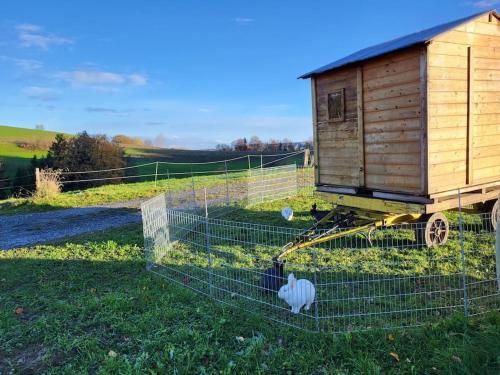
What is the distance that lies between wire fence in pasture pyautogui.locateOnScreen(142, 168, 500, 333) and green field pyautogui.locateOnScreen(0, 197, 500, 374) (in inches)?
12.4

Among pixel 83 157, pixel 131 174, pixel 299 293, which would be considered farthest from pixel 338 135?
pixel 131 174

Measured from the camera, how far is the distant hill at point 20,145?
107 feet

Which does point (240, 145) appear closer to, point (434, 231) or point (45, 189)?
point (45, 189)

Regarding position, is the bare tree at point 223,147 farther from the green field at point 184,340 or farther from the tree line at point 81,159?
the green field at point 184,340

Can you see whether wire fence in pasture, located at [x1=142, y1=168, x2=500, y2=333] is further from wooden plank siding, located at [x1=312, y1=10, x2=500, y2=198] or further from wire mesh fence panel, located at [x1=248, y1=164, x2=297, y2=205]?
wire mesh fence panel, located at [x1=248, y1=164, x2=297, y2=205]

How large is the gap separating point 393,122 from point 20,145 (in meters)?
45.3

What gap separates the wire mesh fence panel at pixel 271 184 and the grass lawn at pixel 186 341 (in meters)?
7.61

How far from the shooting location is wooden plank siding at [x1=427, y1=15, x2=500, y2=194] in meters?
6.00

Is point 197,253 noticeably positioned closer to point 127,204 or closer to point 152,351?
point 152,351

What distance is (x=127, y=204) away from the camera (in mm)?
13680

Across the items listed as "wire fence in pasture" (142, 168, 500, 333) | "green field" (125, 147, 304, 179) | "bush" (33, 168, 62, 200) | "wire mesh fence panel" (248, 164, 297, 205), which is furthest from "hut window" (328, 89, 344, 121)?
"green field" (125, 147, 304, 179)

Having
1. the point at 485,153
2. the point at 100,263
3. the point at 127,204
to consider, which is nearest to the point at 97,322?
the point at 100,263

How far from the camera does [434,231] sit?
22.3ft

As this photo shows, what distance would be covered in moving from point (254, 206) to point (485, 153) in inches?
269
